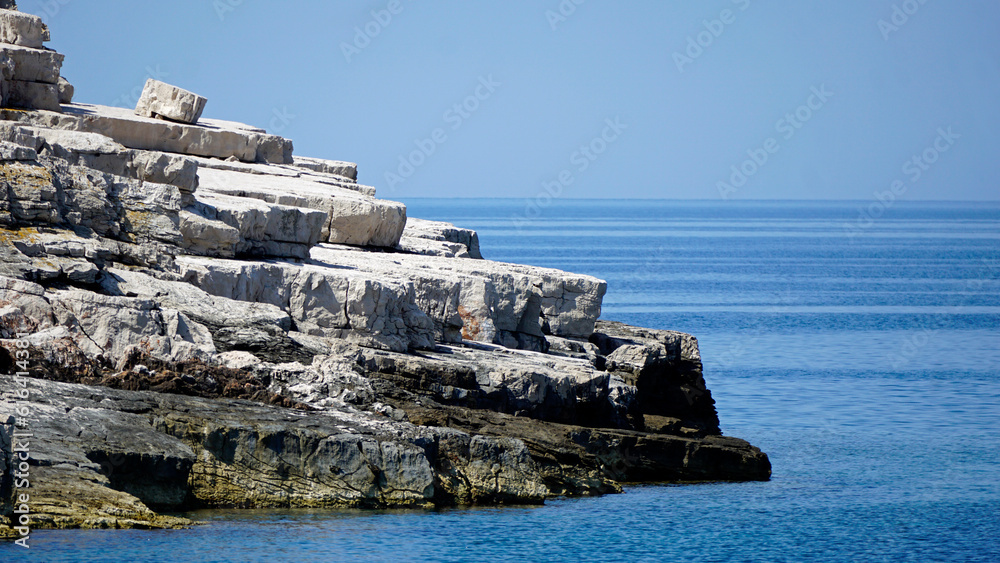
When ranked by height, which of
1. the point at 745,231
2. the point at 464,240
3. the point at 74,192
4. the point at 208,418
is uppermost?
the point at 745,231

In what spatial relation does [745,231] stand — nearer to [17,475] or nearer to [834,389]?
[834,389]

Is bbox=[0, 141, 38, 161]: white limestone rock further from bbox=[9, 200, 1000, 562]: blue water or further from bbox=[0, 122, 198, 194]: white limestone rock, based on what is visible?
bbox=[9, 200, 1000, 562]: blue water

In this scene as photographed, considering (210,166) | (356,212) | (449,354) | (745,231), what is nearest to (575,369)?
(449,354)

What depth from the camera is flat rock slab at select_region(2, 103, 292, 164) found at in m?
24.8

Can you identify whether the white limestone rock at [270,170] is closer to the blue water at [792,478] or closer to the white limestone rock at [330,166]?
the white limestone rock at [330,166]

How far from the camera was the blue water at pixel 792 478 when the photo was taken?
46.9ft

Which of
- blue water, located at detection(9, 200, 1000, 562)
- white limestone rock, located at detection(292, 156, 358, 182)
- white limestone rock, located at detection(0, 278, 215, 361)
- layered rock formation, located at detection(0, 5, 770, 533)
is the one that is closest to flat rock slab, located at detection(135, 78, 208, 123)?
layered rock formation, located at detection(0, 5, 770, 533)

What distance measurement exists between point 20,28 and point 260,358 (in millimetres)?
12229

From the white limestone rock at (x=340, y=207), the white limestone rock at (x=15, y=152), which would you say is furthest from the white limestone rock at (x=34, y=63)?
the white limestone rock at (x=15, y=152)

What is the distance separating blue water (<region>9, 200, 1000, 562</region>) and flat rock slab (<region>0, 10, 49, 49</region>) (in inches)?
587

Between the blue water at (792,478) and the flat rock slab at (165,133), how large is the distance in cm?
1298

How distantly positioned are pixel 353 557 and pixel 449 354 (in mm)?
7506

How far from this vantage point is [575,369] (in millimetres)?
21688

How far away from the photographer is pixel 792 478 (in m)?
22.5
